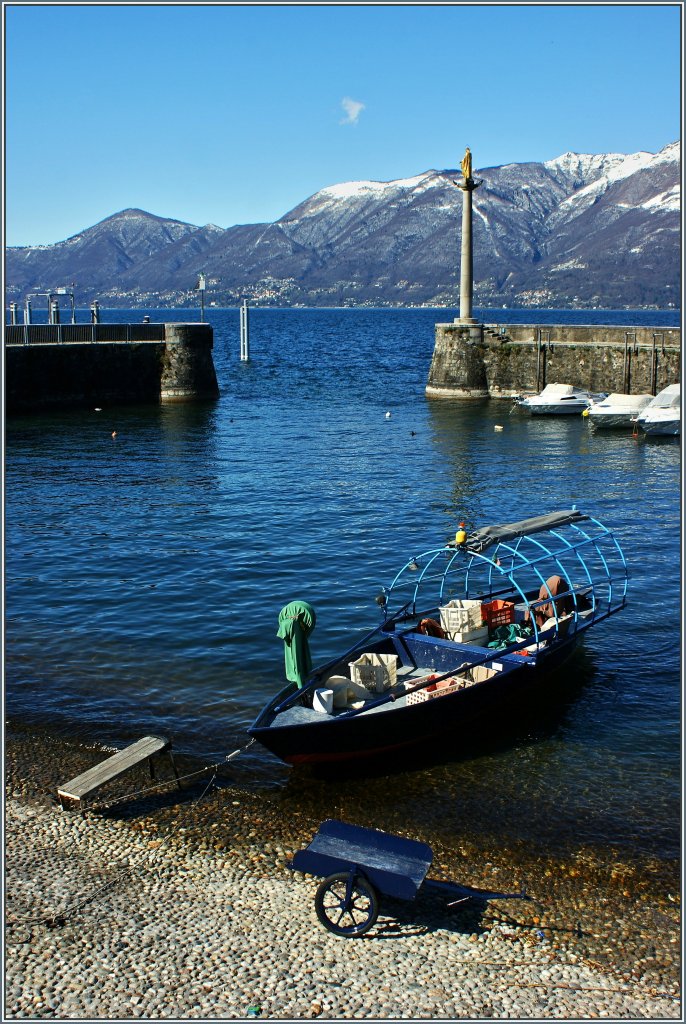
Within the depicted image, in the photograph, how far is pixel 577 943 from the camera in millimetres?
11555

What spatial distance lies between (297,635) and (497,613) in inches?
176

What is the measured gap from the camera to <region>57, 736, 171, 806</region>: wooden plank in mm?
14344

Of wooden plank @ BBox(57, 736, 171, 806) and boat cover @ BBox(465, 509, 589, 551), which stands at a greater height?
boat cover @ BBox(465, 509, 589, 551)

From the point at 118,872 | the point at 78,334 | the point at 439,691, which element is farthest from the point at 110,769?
the point at 78,334

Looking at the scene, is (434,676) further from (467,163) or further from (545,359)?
(467,163)

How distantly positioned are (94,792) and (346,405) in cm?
5656

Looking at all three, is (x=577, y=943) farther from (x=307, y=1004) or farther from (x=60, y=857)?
(x=60, y=857)

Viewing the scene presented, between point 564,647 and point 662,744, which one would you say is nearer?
point 662,744

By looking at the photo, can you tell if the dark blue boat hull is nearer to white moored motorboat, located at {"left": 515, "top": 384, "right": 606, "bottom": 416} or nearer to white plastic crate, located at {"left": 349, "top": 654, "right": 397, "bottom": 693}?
white plastic crate, located at {"left": 349, "top": 654, "right": 397, "bottom": 693}

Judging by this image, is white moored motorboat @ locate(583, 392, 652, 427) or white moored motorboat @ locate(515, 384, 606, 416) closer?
white moored motorboat @ locate(583, 392, 652, 427)

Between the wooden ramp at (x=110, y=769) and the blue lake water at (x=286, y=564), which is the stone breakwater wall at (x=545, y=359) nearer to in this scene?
the blue lake water at (x=286, y=564)

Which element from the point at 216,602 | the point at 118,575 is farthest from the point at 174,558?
the point at 216,602

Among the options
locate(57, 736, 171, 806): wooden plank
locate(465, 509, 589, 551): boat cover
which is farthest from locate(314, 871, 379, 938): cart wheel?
locate(465, 509, 589, 551): boat cover

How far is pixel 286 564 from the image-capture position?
2842 cm
